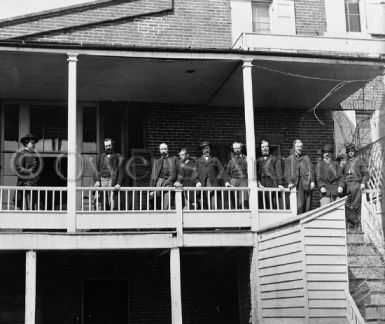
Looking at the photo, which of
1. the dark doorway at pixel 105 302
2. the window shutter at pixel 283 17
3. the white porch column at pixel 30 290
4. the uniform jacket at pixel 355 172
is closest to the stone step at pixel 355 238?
the uniform jacket at pixel 355 172

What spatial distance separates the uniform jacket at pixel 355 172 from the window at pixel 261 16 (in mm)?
5102

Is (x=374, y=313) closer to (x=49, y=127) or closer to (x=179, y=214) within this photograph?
(x=179, y=214)

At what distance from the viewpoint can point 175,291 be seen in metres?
11.8

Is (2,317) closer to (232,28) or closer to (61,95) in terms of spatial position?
(61,95)

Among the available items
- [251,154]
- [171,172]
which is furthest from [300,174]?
[171,172]

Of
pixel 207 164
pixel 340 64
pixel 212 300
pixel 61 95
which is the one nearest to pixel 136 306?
pixel 212 300

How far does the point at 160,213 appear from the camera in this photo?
39.9 ft

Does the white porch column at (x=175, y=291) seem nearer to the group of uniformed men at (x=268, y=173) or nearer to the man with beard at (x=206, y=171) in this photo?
the group of uniformed men at (x=268, y=173)

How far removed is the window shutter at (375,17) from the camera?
17297 millimetres

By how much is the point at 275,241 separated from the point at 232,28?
22.9 ft

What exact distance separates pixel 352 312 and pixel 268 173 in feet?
12.1

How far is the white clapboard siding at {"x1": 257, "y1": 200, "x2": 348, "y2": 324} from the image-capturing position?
33.6 feet

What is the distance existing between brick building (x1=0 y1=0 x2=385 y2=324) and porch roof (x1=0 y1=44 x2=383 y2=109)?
0.04 meters

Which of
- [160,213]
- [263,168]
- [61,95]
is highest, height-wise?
[61,95]
